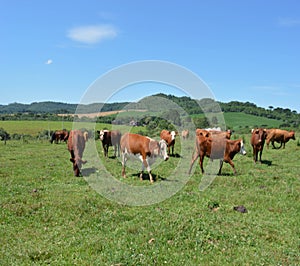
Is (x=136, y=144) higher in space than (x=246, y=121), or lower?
lower

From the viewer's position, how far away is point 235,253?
7.75 metres

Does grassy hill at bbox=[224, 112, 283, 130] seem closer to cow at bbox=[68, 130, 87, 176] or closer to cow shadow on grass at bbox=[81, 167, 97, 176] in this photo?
cow at bbox=[68, 130, 87, 176]

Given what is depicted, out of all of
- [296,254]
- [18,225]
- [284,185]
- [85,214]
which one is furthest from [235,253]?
[284,185]

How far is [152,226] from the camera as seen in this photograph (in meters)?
9.16

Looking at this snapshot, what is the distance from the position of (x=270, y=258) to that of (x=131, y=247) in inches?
122

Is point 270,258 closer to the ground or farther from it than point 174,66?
closer to the ground

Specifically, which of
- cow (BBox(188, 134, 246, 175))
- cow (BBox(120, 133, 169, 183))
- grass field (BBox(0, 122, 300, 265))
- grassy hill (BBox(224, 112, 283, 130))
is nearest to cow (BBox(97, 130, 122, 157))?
cow (BBox(120, 133, 169, 183))

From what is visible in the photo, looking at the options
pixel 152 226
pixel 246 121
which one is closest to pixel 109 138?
pixel 152 226

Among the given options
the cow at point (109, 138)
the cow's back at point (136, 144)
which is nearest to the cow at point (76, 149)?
the cow's back at point (136, 144)

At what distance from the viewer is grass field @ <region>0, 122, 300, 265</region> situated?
7.55 meters

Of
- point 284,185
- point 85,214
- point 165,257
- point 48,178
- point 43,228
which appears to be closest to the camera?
point 165,257

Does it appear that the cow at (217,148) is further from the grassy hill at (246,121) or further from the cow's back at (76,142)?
the grassy hill at (246,121)

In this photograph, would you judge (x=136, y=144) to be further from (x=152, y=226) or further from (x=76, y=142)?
(x=152, y=226)

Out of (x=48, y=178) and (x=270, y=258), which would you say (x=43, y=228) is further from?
(x=48, y=178)
